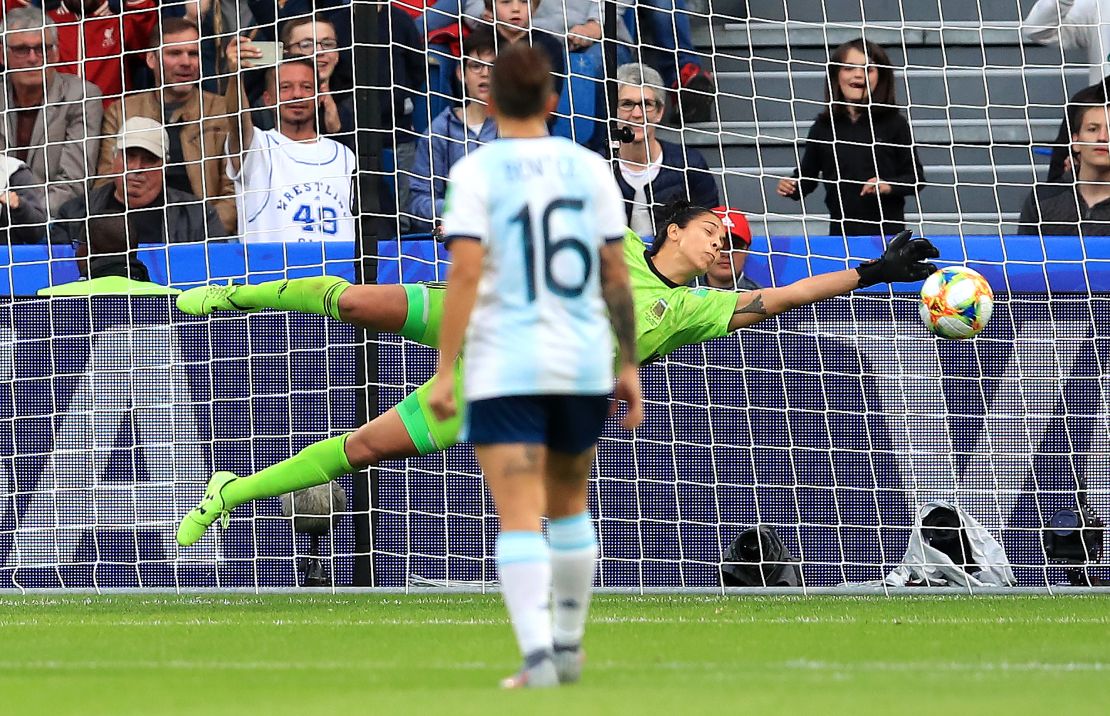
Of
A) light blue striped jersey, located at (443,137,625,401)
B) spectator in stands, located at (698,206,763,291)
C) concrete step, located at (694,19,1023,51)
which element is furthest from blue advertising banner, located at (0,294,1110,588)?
light blue striped jersey, located at (443,137,625,401)

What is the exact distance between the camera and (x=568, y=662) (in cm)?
480

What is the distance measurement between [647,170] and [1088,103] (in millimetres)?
2770

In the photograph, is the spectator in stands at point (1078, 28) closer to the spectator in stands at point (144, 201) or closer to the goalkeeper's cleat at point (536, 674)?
the spectator in stands at point (144, 201)

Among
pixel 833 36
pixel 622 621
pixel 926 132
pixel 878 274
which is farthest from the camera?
pixel 833 36

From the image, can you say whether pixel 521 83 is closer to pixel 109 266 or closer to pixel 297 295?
pixel 297 295

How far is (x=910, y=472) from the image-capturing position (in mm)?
9977

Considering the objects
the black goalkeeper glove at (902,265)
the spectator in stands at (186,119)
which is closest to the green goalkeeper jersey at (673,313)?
the black goalkeeper glove at (902,265)

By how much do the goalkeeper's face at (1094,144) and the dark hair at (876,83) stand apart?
1137 mm

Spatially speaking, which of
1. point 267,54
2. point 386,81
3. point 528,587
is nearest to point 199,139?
point 267,54

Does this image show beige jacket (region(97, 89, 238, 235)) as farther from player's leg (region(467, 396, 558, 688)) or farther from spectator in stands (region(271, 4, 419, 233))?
player's leg (region(467, 396, 558, 688))

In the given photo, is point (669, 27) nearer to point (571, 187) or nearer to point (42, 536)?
point (42, 536)

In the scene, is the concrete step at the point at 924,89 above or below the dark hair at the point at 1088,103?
above

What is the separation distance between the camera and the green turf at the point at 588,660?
4281 millimetres

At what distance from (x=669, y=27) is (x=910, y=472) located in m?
3.46
